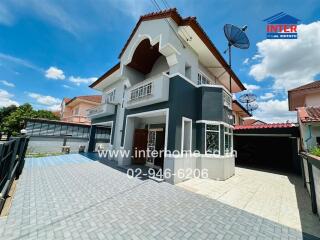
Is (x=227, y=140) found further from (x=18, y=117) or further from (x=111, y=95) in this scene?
(x=18, y=117)

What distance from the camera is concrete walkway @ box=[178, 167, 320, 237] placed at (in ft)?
14.0

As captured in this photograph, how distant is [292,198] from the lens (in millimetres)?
6082

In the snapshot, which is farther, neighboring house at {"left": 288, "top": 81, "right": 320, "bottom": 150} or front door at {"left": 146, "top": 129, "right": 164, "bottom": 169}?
front door at {"left": 146, "top": 129, "right": 164, "bottom": 169}

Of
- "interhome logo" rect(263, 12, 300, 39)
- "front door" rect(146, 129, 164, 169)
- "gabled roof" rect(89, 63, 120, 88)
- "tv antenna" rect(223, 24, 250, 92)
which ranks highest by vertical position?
→ "tv antenna" rect(223, 24, 250, 92)

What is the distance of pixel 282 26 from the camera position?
8938 millimetres

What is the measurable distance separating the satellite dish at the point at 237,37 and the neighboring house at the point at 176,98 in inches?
78.8

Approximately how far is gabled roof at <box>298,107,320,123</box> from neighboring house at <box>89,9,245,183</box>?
3840 millimetres

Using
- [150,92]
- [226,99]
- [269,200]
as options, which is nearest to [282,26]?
[226,99]

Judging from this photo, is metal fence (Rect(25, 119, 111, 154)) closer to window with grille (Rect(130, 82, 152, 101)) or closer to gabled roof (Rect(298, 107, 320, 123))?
window with grille (Rect(130, 82, 152, 101))

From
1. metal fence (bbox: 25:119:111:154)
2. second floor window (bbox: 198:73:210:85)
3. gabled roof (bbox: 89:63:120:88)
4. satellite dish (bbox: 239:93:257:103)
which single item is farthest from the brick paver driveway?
satellite dish (bbox: 239:93:257:103)

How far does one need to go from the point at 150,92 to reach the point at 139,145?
443 cm

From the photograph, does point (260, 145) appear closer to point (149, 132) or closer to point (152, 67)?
point (149, 132)

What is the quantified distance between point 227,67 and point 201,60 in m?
2.32

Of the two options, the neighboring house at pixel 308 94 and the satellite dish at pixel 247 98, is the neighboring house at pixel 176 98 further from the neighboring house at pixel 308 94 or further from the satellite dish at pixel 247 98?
the satellite dish at pixel 247 98
